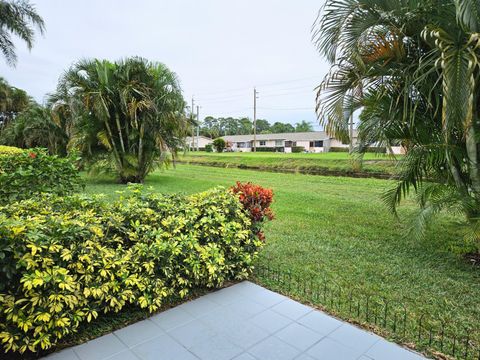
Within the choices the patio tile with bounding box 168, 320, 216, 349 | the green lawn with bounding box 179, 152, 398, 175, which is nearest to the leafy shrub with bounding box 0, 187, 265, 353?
the patio tile with bounding box 168, 320, 216, 349

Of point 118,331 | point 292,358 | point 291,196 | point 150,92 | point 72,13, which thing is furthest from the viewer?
point 150,92

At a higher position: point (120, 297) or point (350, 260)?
point (120, 297)

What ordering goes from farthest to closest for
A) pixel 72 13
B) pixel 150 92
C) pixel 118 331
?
pixel 150 92
pixel 72 13
pixel 118 331

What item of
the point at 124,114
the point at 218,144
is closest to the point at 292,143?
the point at 218,144

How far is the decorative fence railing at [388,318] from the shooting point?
202 cm

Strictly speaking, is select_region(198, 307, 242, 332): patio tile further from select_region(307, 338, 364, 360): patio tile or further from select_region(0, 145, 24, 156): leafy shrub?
select_region(0, 145, 24, 156): leafy shrub

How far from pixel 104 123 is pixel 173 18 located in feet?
14.4

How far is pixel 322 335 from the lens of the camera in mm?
2131

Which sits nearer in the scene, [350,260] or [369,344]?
[369,344]

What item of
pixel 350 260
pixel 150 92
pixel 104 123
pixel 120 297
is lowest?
pixel 350 260

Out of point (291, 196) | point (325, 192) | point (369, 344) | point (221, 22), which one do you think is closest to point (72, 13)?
point (221, 22)

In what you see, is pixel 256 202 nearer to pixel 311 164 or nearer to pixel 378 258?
pixel 378 258

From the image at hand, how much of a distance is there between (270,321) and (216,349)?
0.54 m

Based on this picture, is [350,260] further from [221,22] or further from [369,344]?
[221,22]
